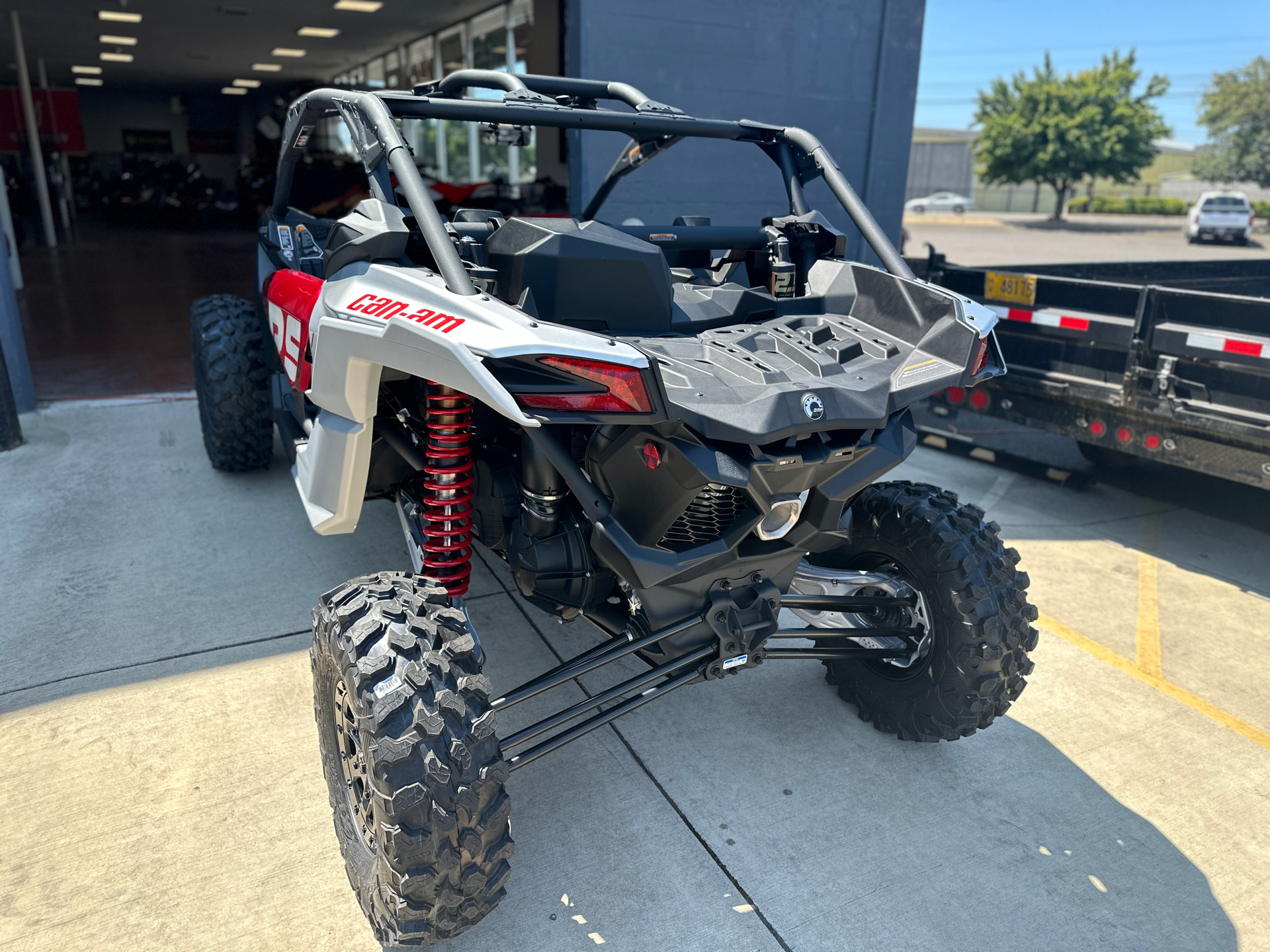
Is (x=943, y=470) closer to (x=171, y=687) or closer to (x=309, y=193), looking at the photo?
(x=171, y=687)

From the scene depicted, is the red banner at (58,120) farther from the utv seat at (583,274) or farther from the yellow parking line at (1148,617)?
the yellow parking line at (1148,617)

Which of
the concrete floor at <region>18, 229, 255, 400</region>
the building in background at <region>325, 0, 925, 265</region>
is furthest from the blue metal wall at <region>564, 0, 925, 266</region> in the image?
the concrete floor at <region>18, 229, 255, 400</region>

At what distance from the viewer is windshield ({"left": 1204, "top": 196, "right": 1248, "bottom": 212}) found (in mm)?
28922

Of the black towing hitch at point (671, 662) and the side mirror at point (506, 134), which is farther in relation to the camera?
the side mirror at point (506, 134)

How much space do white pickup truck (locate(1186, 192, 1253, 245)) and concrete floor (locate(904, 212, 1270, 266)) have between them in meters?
0.47

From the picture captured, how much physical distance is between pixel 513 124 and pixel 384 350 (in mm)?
1022

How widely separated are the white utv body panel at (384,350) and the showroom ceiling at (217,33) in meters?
15.9

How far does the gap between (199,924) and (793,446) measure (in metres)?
1.88

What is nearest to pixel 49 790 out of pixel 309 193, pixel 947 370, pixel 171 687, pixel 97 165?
pixel 171 687

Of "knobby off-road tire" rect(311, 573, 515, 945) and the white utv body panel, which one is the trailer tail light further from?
"knobby off-road tire" rect(311, 573, 515, 945)

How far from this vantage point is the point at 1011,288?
5.21 meters

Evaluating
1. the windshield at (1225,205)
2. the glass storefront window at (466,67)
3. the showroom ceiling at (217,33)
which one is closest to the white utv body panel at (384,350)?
the glass storefront window at (466,67)

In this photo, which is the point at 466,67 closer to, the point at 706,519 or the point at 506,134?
the point at 506,134

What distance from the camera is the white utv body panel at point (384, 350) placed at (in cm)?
193
